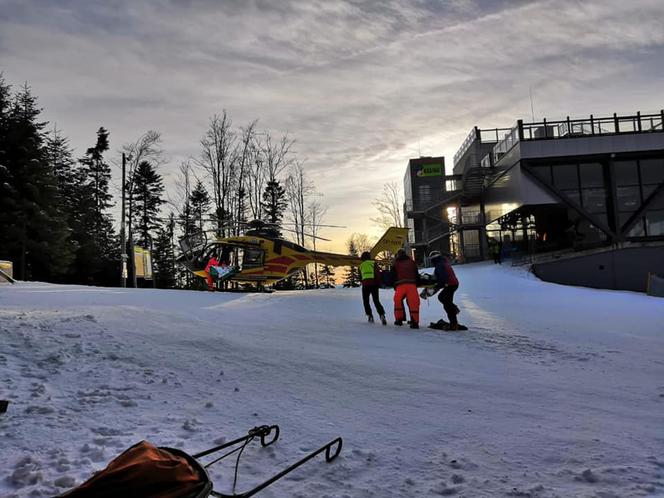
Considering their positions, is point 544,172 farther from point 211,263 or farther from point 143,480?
point 143,480

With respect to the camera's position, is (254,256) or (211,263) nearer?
(211,263)

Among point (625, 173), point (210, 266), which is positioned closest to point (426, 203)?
point (625, 173)

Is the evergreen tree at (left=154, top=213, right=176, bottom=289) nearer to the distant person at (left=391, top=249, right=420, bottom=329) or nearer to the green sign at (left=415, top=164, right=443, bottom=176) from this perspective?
the green sign at (left=415, top=164, right=443, bottom=176)

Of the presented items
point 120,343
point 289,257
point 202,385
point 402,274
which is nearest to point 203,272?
point 289,257

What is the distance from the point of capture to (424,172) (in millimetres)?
45969

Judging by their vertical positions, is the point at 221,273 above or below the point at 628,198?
below

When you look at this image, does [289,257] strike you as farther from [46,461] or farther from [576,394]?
[46,461]

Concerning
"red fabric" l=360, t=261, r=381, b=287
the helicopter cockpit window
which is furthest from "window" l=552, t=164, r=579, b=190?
"red fabric" l=360, t=261, r=381, b=287

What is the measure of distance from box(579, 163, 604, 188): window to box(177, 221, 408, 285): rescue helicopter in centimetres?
1940

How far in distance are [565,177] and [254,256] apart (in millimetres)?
22554

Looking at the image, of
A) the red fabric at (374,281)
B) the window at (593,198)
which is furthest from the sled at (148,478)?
the window at (593,198)

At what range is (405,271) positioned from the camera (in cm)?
1045

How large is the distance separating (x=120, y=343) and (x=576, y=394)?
6.01 meters

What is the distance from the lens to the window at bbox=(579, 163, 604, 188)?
3059 centimetres
